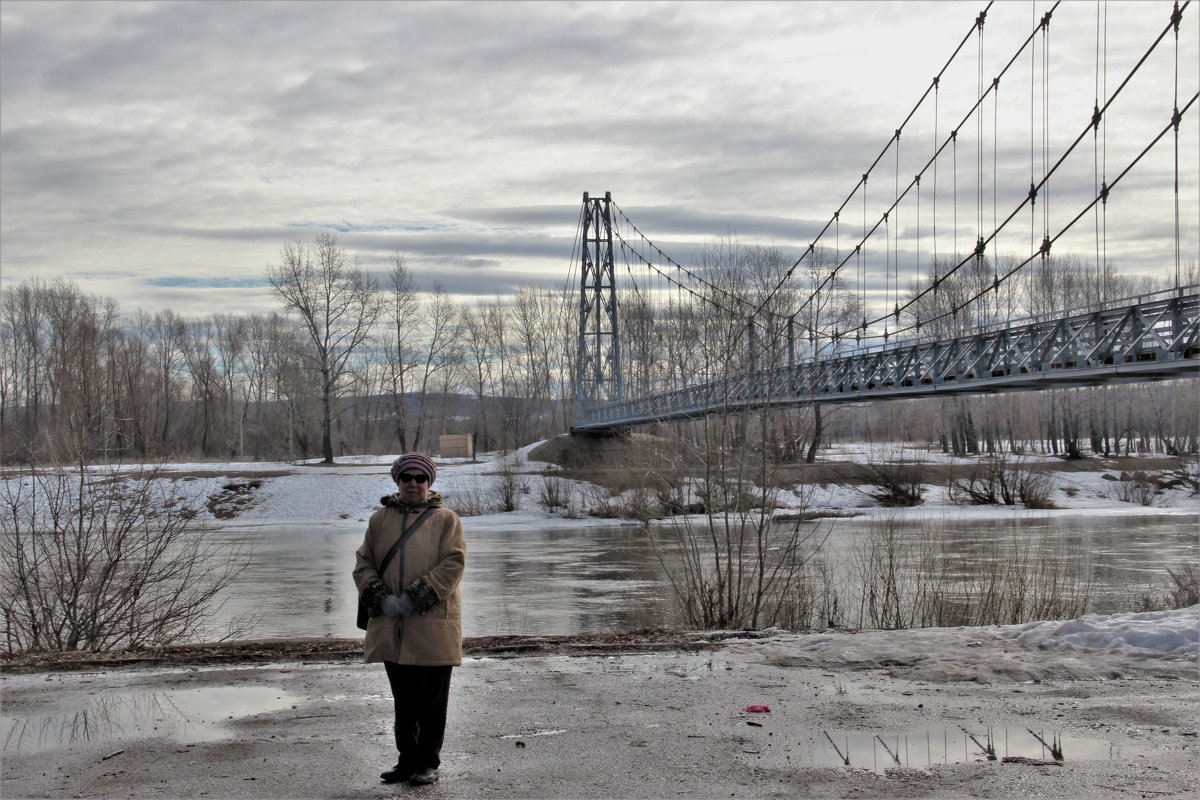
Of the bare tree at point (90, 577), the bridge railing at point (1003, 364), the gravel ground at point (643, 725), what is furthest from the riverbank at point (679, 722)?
the bridge railing at point (1003, 364)

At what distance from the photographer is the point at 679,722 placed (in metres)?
6.21

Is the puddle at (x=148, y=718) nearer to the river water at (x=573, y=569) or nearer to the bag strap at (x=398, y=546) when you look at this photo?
the bag strap at (x=398, y=546)

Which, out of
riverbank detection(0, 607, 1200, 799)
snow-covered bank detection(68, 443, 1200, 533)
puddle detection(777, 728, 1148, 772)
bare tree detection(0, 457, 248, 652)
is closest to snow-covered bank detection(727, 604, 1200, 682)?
riverbank detection(0, 607, 1200, 799)

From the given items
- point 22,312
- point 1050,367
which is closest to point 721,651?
point 1050,367

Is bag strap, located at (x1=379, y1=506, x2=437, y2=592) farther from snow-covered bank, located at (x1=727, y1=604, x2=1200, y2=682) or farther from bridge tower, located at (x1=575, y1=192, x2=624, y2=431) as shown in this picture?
bridge tower, located at (x1=575, y1=192, x2=624, y2=431)

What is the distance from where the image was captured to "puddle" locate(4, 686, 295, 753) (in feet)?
19.6

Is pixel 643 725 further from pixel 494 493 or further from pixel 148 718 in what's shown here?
pixel 494 493

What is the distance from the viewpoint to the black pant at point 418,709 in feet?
16.8

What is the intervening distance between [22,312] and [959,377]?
5881 cm

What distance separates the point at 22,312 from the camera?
67.3m

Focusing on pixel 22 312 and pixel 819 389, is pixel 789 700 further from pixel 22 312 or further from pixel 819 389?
pixel 22 312

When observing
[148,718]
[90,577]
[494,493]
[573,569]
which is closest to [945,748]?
[148,718]

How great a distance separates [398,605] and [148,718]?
7.62 ft

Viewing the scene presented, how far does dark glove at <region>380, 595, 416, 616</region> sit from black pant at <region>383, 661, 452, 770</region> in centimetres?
25
